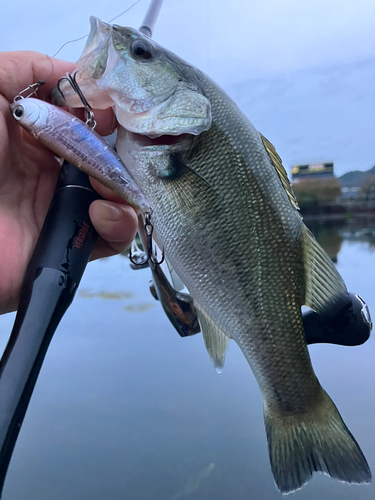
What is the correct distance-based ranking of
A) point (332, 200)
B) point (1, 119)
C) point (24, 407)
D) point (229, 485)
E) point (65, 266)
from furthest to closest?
point (332, 200) < point (229, 485) < point (1, 119) < point (65, 266) < point (24, 407)

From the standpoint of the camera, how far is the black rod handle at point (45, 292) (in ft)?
2.71

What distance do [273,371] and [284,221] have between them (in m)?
0.43

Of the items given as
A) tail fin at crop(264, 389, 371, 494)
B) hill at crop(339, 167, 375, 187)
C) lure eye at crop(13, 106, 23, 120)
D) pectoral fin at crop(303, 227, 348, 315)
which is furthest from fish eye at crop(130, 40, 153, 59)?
hill at crop(339, 167, 375, 187)

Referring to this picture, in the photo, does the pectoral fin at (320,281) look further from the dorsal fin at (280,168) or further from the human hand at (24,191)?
the human hand at (24,191)

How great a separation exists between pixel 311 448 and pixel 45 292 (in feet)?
2.68

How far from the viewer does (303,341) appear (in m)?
1.03

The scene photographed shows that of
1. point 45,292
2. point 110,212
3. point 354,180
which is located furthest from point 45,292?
point 354,180

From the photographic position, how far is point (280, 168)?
1106 millimetres

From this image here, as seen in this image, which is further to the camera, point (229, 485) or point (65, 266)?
point (229, 485)

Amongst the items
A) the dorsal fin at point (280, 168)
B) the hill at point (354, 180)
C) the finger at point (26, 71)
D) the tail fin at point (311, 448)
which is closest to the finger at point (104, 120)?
the finger at point (26, 71)

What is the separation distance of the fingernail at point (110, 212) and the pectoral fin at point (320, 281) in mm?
606

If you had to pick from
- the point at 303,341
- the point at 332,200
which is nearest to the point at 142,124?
the point at 303,341

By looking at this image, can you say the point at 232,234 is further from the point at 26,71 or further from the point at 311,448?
the point at 26,71

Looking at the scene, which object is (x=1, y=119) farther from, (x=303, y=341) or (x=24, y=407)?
(x=303, y=341)
